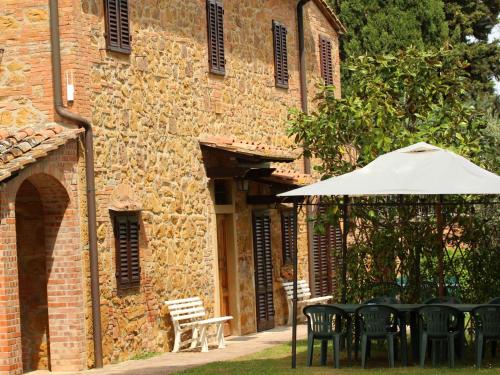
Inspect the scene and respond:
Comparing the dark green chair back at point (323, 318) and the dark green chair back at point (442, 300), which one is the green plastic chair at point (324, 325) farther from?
the dark green chair back at point (442, 300)

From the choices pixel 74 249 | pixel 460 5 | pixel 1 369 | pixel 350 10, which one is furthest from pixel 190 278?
pixel 460 5

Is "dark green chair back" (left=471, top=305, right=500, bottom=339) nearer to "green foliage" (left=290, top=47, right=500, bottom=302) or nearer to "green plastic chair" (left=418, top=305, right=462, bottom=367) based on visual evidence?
"green plastic chair" (left=418, top=305, right=462, bottom=367)

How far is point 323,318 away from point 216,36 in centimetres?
714

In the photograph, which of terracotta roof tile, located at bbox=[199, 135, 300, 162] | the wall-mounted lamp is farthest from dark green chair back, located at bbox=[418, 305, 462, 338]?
the wall-mounted lamp

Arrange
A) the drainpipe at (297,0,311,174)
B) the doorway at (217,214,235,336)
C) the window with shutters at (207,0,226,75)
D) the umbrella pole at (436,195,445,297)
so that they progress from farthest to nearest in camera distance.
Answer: the drainpipe at (297,0,311,174) → the doorway at (217,214,235,336) → the window with shutters at (207,0,226,75) → the umbrella pole at (436,195,445,297)

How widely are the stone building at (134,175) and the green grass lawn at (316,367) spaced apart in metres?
1.84

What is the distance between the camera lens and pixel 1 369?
46.1ft

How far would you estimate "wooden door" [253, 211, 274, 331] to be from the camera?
2150 cm

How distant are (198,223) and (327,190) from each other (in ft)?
18.2

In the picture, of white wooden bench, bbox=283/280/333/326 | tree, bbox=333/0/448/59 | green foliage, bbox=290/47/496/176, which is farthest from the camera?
tree, bbox=333/0/448/59

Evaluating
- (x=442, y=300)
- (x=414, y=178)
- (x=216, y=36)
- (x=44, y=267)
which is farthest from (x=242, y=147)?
(x=414, y=178)

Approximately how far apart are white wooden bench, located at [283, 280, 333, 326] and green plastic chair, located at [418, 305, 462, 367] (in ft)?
26.7

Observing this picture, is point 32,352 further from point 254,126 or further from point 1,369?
point 254,126

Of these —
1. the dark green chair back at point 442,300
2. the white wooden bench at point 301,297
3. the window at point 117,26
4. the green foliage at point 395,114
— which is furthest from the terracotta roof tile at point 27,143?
the white wooden bench at point 301,297
